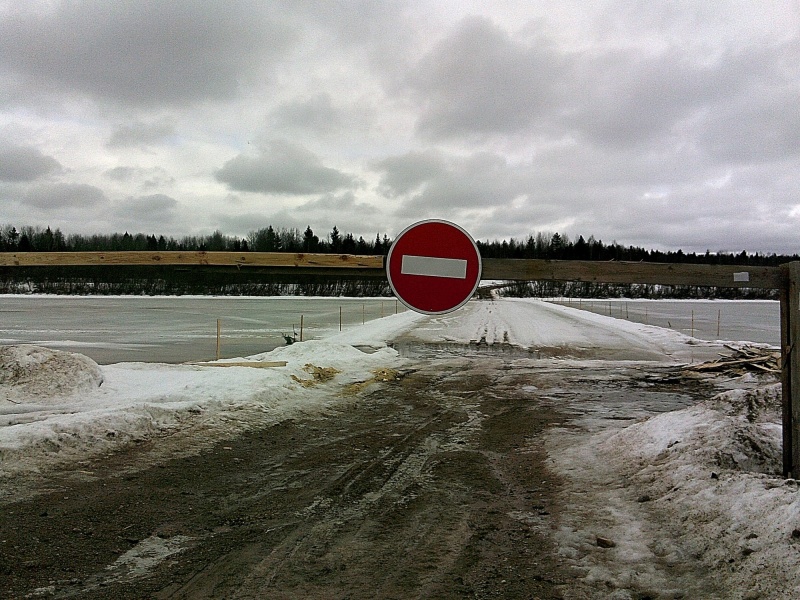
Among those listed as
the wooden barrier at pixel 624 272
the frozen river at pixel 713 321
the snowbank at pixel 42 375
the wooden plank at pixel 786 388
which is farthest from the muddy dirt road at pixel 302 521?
the frozen river at pixel 713 321

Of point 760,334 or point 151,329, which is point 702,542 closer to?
point 151,329

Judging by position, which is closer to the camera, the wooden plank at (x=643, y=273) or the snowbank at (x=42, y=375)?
the wooden plank at (x=643, y=273)

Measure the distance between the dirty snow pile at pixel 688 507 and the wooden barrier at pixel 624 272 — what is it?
2.25 ft

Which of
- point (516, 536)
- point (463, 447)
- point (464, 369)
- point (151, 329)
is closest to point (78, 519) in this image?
point (516, 536)

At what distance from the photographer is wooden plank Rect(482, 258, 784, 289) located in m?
5.17

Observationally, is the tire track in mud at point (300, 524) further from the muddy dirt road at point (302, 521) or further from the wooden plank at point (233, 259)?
the wooden plank at point (233, 259)

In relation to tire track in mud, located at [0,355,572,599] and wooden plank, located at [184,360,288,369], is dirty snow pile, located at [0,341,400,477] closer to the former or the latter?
wooden plank, located at [184,360,288,369]

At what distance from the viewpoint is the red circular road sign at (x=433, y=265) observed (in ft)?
12.8

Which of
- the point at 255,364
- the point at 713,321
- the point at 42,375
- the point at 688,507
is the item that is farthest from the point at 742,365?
the point at 713,321

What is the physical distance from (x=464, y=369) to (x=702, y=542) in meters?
11.6

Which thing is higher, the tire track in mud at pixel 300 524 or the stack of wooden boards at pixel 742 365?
the tire track in mud at pixel 300 524

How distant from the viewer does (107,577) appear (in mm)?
3850

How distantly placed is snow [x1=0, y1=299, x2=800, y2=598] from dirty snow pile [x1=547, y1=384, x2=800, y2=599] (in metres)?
0.01

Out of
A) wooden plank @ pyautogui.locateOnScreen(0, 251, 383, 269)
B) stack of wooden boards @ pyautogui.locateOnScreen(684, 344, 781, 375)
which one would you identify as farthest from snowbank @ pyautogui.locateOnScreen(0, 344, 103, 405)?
stack of wooden boards @ pyautogui.locateOnScreen(684, 344, 781, 375)
